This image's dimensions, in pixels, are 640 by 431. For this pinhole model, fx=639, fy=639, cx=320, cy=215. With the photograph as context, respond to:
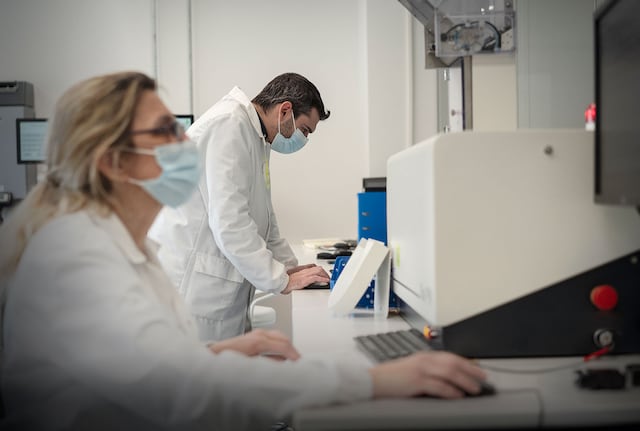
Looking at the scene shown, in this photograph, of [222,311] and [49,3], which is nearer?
[222,311]

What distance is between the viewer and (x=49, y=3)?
3998 millimetres

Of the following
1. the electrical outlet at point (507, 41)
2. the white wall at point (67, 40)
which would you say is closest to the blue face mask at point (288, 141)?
the electrical outlet at point (507, 41)

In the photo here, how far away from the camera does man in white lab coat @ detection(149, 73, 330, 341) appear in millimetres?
1881

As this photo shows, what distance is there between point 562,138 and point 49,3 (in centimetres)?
381

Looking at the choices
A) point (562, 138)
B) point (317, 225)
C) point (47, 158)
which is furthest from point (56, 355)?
point (317, 225)

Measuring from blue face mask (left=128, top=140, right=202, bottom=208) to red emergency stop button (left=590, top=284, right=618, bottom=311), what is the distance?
0.69 metres

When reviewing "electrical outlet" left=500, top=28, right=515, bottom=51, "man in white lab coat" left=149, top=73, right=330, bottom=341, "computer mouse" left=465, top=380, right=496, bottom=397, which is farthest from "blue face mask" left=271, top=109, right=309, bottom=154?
"computer mouse" left=465, top=380, right=496, bottom=397

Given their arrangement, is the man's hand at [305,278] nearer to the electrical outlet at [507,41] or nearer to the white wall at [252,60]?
the electrical outlet at [507,41]

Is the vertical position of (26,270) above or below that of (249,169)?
below

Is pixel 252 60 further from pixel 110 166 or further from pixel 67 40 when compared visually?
pixel 110 166

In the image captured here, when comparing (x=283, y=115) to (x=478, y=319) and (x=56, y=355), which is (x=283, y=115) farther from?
(x=56, y=355)

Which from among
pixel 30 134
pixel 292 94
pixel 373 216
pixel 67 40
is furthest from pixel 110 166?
pixel 67 40

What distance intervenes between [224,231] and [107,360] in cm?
109

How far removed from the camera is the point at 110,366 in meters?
0.78
